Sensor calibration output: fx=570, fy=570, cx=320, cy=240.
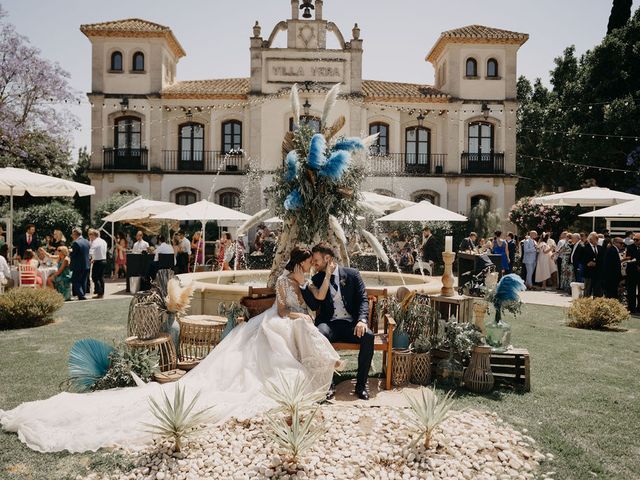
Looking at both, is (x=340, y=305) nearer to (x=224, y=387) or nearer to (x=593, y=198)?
(x=224, y=387)

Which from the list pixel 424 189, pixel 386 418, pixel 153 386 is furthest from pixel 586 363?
pixel 424 189

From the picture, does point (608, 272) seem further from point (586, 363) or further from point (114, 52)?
point (114, 52)

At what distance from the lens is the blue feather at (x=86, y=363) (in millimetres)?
5234

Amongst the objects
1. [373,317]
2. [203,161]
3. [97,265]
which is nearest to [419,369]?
[373,317]

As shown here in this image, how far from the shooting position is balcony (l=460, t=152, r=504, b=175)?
2647cm

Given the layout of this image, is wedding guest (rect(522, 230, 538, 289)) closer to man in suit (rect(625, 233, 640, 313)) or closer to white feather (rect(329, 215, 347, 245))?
man in suit (rect(625, 233, 640, 313))

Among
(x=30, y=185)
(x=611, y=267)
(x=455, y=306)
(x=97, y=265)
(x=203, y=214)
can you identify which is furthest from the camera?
(x=203, y=214)

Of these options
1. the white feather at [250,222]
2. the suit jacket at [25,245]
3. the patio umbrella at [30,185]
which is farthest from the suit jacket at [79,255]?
the white feather at [250,222]

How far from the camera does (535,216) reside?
21.1 metres

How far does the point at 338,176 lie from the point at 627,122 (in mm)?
22065

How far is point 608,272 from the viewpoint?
11.5 m

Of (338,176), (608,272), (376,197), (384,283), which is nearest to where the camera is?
(338,176)

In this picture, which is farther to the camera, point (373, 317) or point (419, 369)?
point (373, 317)

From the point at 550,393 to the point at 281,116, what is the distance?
833 inches
